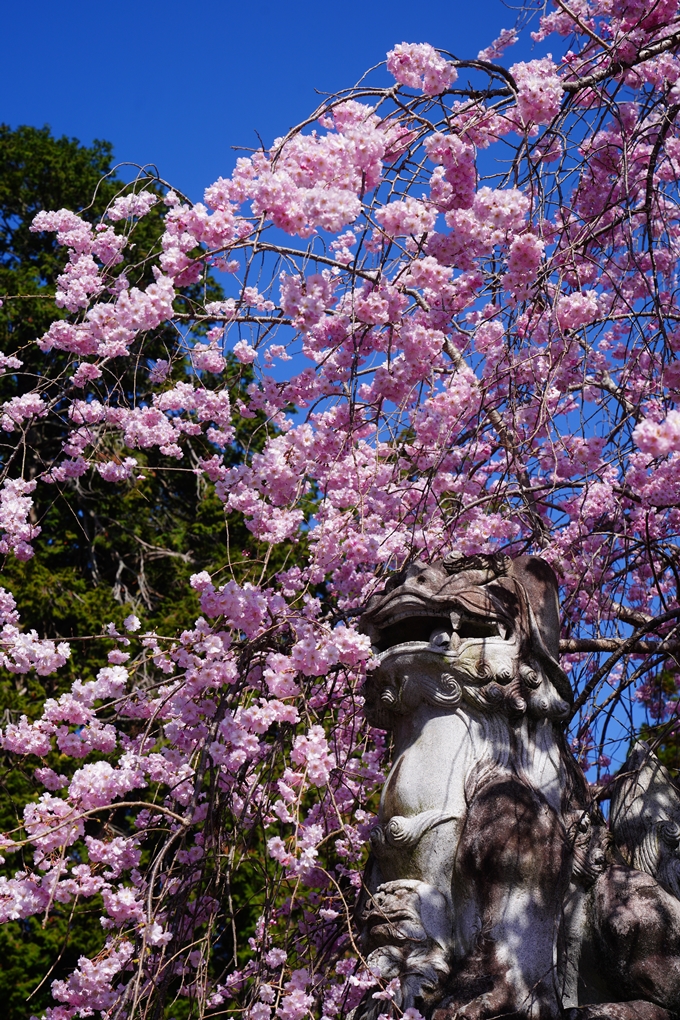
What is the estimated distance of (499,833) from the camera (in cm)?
297

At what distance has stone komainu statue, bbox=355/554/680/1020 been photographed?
113 inches

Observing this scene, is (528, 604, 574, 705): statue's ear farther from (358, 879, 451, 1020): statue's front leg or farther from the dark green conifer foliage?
the dark green conifer foliage

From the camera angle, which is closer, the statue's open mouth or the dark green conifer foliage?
the statue's open mouth

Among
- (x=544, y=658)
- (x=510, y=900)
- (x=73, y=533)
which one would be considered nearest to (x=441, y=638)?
(x=544, y=658)

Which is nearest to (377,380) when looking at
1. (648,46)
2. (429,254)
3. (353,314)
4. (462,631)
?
(353,314)

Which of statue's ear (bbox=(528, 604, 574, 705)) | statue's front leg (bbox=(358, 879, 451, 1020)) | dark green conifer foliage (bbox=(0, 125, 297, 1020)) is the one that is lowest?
statue's front leg (bbox=(358, 879, 451, 1020))

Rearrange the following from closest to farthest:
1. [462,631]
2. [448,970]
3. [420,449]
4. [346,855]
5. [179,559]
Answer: [448,970], [462,631], [420,449], [346,855], [179,559]

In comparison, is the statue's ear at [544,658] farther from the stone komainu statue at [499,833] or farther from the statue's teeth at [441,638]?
the statue's teeth at [441,638]

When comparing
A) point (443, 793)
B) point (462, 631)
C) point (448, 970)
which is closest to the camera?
point (448, 970)

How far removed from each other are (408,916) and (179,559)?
7.59 m

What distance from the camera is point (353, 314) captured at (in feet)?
10.6

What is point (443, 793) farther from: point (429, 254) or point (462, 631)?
point (429, 254)

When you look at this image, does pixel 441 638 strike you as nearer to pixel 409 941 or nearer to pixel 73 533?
pixel 409 941

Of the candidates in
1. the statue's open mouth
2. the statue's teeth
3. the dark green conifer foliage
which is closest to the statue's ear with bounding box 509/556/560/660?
the statue's open mouth
